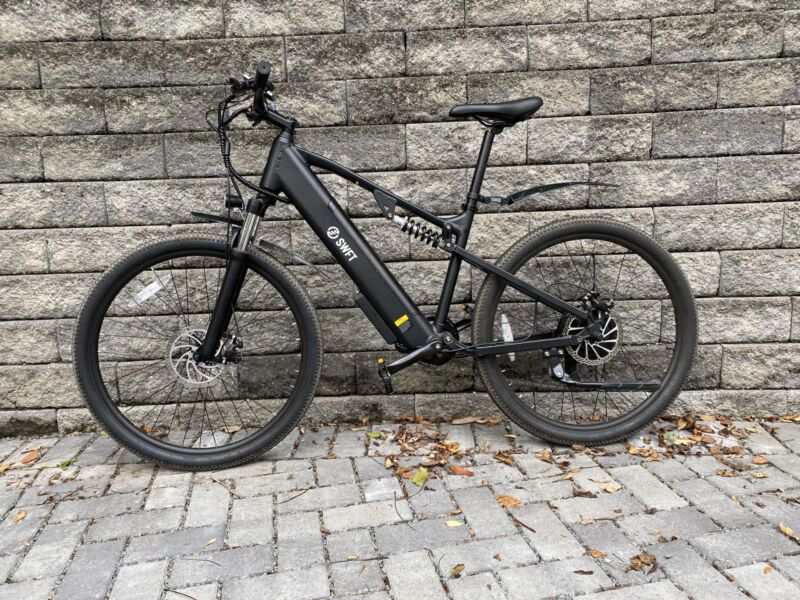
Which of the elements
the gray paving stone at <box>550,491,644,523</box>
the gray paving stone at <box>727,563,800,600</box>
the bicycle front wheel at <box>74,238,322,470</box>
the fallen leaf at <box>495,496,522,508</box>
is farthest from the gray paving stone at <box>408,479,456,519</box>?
the gray paving stone at <box>727,563,800,600</box>

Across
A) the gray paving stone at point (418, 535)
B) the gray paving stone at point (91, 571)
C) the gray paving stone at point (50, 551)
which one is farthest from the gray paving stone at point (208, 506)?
the gray paving stone at point (418, 535)

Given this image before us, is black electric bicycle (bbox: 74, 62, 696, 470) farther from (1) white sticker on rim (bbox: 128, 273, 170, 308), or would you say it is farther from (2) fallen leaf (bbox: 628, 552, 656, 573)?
(2) fallen leaf (bbox: 628, 552, 656, 573)

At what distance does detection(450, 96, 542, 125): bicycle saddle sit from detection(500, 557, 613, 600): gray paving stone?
75.0 inches

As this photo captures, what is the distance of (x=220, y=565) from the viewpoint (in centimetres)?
204

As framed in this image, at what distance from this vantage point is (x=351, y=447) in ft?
9.77

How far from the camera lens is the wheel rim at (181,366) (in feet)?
10.5

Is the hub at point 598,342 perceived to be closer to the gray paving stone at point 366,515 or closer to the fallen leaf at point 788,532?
the fallen leaf at point 788,532

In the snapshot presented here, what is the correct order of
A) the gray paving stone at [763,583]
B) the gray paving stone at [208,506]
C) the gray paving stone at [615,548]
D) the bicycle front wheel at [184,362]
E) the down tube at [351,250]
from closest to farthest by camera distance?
the gray paving stone at [763,583] < the gray paving stone at [615,548] < the gray paving stone at [208,506] < the down tube at [351,250] < the bicycle front wheel at [184,362]

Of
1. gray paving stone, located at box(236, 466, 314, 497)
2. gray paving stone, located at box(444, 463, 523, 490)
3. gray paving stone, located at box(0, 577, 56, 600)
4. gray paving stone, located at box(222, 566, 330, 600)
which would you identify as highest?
gray paving stone, located at box(444, 463, 523, 490)

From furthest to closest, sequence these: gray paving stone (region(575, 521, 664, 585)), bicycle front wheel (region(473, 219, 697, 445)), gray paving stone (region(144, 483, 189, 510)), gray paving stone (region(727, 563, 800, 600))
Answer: bicycle front wheel (region(473, 219, 697, 445))
gray paving stone (region(144, 483, 189, 510))
gray paving stone (region(575, 521, 664, 585))
gray paving stone (region(727, 563, 800, 600))

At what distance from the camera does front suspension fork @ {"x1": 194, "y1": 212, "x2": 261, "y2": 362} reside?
2.71 metres

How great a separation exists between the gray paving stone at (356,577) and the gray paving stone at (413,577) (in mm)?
38

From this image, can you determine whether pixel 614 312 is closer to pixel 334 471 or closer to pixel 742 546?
pixel 742 546

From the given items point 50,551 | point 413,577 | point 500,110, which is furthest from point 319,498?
point 500,110
